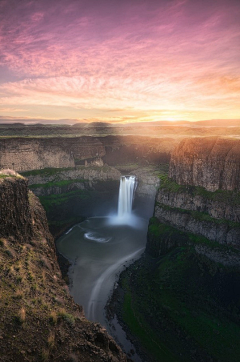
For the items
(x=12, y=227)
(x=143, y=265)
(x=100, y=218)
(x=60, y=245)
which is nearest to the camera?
(x=12, y=227)

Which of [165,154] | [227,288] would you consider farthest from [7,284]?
[165,154]

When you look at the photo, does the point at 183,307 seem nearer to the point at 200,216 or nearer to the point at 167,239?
the point at 167,239

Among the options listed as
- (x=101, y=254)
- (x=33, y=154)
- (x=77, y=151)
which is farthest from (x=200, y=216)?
(x=77, y=151)

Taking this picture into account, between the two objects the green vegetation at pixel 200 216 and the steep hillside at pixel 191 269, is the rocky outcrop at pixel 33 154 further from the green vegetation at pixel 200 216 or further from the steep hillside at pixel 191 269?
the green vegetation at pixel 200 216

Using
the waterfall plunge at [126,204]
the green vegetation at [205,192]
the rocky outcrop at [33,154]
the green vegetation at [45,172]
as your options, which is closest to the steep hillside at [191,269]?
the green vegetation at [205,192]

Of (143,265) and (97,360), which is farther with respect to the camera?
(143,265)

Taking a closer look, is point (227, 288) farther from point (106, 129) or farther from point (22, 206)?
point (106, 129)
